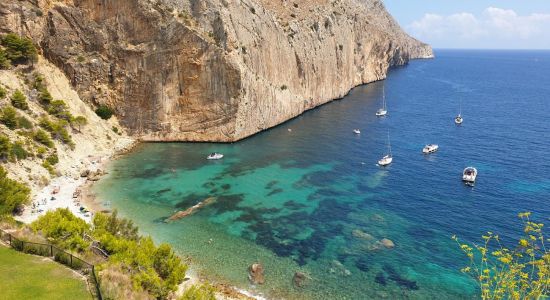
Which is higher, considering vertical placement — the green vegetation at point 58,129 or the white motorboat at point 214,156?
the green vegetation at point 58,129

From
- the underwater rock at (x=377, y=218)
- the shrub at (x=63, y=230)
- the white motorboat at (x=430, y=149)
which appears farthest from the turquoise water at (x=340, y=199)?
the shrub at (x=63, y=230)

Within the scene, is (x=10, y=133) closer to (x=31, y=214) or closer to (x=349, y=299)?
(x=31, y=214)

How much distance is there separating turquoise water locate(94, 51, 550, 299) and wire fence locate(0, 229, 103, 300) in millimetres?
11091

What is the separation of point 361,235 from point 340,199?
9.69 meters

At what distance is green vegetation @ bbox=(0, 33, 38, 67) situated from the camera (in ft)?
194

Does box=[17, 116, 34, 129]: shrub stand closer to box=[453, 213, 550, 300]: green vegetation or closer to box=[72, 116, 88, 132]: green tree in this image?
box=[72, 116, 88, 132]: green tree

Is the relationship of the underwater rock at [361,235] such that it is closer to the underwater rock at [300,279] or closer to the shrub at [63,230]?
the underwater rock at [300,279]

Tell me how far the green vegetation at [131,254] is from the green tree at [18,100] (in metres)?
29.0

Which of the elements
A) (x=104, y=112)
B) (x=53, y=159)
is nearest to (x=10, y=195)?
(x=53, y=159)

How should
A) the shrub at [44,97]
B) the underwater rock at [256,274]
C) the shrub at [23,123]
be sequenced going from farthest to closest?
the shrub at [44,97] → the shrub at [23,123] → the underwater rock at [256,274]

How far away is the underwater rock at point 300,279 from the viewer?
3350 centimetres

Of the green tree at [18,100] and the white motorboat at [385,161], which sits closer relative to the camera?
the green tree at [18,100]

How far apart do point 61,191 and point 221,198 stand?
19680 mm

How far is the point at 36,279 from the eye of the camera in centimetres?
2494
